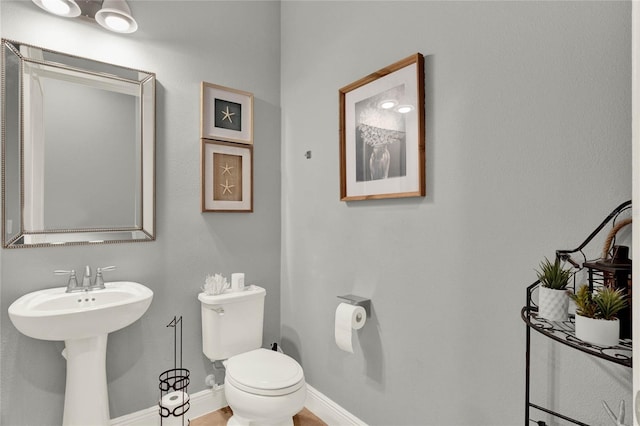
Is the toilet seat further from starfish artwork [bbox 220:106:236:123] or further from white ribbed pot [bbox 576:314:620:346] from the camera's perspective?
starfish artwork [bbox 220:106:236:123]

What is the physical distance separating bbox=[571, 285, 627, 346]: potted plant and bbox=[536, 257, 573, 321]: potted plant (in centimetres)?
9

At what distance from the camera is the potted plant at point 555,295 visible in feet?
3.08

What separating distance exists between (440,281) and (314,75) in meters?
1.45

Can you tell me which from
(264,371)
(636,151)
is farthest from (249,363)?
(636,151)

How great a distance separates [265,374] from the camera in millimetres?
1663

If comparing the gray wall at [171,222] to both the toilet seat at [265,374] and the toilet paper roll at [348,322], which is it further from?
the toilet paper roll at [348,322]

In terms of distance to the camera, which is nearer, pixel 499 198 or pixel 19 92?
pixel 499 198

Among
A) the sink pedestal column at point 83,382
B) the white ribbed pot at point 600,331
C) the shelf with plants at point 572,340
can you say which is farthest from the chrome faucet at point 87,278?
the white ribbed pot at point 600,331

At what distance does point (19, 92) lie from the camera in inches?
63.5

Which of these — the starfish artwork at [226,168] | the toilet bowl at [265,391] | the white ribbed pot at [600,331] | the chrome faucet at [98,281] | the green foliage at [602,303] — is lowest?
the toilet bowl at [265,391]

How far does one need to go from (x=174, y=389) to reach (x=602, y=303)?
77.8 inches

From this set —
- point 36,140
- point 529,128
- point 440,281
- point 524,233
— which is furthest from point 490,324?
point 36,140

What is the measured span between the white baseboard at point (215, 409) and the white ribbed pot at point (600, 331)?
4.40ft

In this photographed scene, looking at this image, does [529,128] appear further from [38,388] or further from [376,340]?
[38,388]
